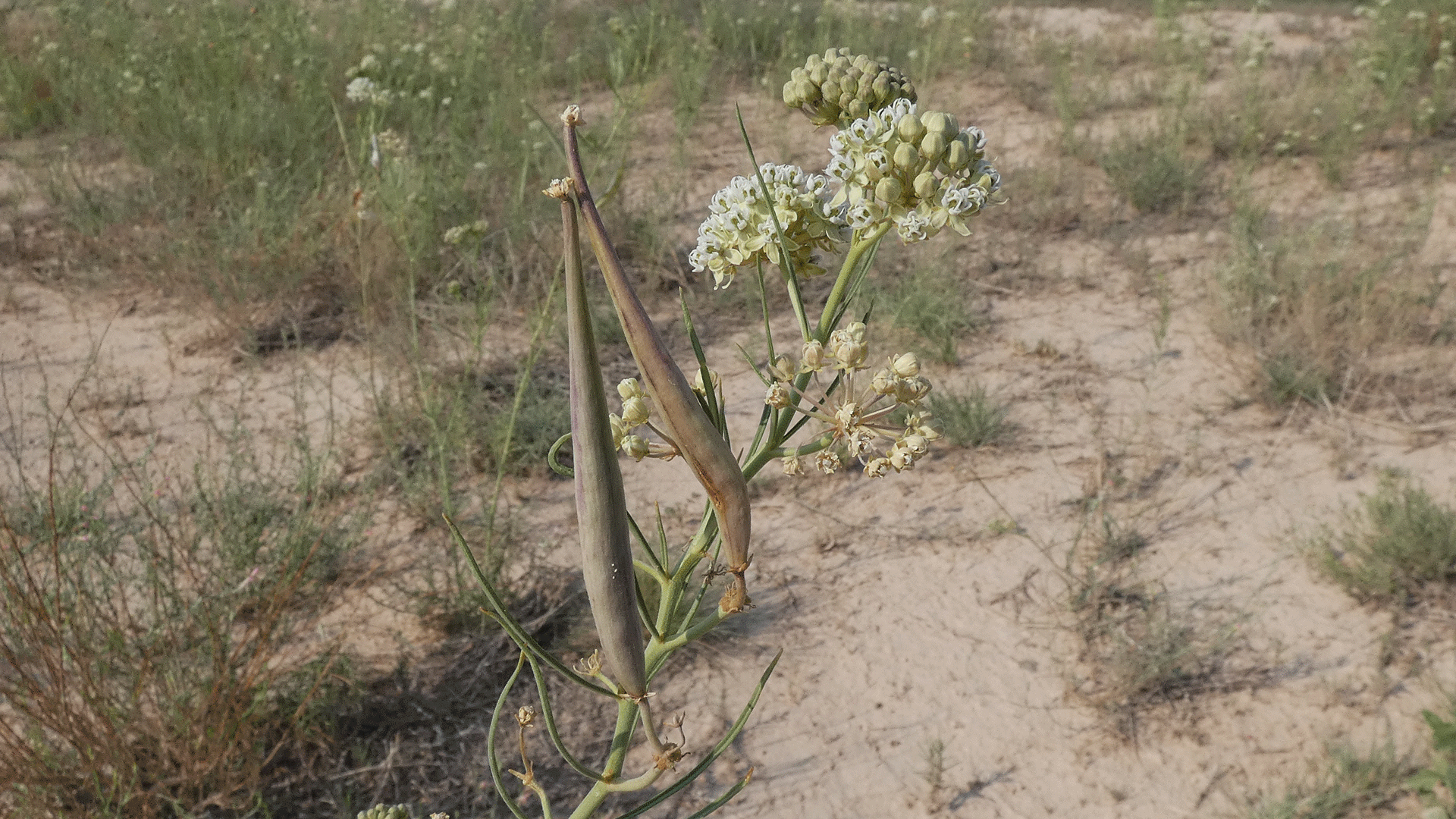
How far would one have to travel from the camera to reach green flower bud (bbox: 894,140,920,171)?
3.14ft

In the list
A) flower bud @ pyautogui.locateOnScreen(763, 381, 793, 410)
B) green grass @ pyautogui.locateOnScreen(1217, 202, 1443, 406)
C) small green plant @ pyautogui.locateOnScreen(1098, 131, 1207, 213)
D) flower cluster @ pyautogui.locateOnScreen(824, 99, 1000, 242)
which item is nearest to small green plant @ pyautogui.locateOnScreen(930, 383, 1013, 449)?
green grass @ pyautogui.locateOnScreen(1217, 202, 1443, 406)

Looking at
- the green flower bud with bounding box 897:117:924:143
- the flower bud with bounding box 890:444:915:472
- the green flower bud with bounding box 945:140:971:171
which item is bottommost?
the flower bud with bounding box 890:444:915:472

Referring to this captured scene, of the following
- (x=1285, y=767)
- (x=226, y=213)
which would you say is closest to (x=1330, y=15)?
(x=1285, y=767)

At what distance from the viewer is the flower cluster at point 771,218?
1.01 metres

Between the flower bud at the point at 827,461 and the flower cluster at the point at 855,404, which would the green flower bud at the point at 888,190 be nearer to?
the flower cluster at the point at 855,404

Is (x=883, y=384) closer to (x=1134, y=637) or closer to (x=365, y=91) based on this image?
(x=1134, y=637)

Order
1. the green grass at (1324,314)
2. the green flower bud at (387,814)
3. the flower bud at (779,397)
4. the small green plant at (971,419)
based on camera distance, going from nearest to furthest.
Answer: the flower bud at (779,397) → the green flower bud at (387,814) → the small green plant at (971,419) → the green grass at (1324,314)

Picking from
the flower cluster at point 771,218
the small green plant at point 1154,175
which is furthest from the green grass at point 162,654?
the small green plant at point 1154,175

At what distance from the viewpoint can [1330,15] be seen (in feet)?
26.9

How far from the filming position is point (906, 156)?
3.14 feet

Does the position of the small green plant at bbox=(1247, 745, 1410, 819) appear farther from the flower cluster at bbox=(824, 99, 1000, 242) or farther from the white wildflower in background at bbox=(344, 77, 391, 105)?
the white wildflower in background at bbox=(344, 77, 391, 105)

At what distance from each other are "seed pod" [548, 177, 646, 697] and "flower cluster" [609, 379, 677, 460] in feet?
0.33

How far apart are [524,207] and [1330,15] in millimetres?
7269

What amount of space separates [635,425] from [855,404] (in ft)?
0.77
